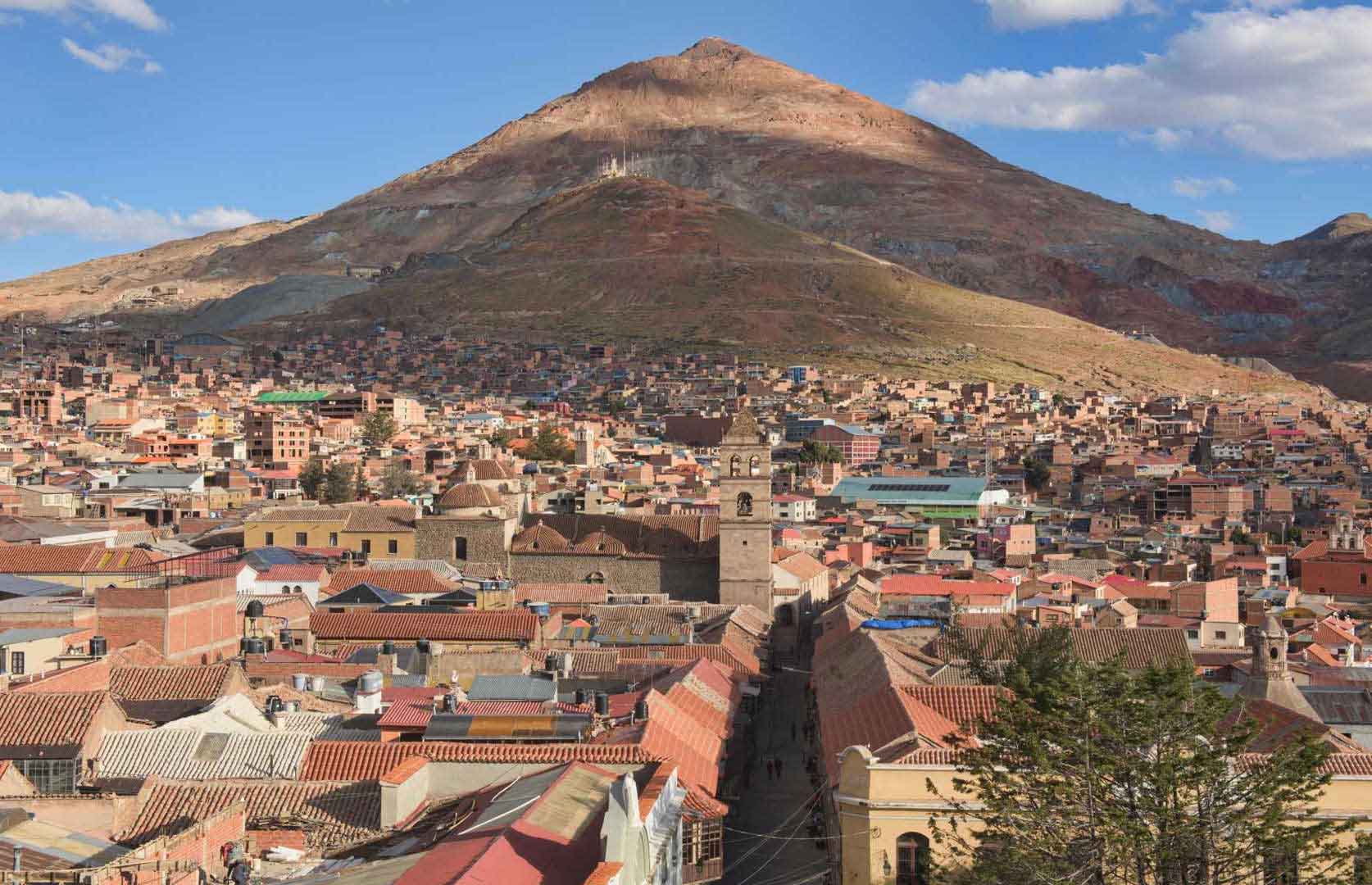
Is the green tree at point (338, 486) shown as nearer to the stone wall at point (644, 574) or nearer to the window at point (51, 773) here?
the stone wall at point (644, 574)

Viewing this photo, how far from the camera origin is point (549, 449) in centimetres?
8288

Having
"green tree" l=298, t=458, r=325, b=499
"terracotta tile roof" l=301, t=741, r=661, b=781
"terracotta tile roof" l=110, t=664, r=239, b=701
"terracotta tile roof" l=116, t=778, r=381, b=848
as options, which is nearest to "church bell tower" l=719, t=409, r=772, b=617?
"terracotta tile roof" l=110, t=664, r=239, b=701

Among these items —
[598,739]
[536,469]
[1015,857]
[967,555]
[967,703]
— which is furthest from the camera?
[536,469]

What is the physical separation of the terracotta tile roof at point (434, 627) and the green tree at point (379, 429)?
57.9 metres

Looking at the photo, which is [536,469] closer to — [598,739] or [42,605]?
[42,605]

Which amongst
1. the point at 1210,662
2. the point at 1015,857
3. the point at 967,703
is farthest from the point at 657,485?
the point at 1015,857

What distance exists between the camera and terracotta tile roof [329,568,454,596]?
34969mm

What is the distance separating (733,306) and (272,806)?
143m

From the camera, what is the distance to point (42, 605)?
26141 mm

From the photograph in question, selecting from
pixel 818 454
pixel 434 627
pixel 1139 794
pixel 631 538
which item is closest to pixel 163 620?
pixel 434 627

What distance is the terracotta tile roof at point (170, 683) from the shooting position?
64.7 feet

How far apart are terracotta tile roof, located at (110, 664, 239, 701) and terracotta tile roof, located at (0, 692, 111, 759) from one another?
2835 mm

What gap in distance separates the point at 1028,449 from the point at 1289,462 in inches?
544

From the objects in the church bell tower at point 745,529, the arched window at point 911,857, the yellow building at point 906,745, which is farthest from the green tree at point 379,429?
the arched window at point 911,857
